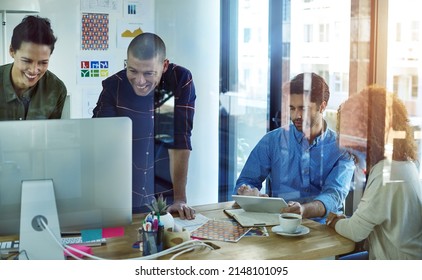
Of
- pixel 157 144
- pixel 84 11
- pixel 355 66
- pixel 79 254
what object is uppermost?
pixel 84 11

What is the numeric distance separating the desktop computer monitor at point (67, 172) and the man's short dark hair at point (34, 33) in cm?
132

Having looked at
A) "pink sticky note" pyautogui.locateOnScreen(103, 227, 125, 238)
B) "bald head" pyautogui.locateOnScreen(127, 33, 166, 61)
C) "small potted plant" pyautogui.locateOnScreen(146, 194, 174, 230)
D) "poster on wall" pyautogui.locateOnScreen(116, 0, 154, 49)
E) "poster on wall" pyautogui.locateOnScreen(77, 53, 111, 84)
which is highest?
"poster on wall" pyautogui.locateOnScreen(116, 0, 154, 49)

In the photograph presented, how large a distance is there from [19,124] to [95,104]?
53.6 inches

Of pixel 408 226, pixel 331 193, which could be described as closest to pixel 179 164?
pixel 331 193

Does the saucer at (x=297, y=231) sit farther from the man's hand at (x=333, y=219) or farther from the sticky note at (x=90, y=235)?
the sticky note at (x=90, y=235)

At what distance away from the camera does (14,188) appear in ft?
5.71

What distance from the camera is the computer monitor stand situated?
5.70 feet

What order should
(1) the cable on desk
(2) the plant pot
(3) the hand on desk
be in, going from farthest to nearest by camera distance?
1. (3) the hand on desk
2. (2) the plant pot
3. (1) the cable on desk

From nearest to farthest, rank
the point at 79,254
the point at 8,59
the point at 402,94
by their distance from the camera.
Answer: the point at 79,254 → the point at 402,94 → the point at 8,59

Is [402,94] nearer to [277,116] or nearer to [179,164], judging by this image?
[277,116]

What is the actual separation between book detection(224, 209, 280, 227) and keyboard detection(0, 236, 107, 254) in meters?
0.57

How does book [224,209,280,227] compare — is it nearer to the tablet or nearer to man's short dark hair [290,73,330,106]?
the tablet

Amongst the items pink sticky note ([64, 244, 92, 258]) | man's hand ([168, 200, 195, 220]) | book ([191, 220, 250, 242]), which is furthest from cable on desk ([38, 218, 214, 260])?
man's hand ([168, 200, 195, 220])

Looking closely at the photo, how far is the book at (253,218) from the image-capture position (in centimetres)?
224
